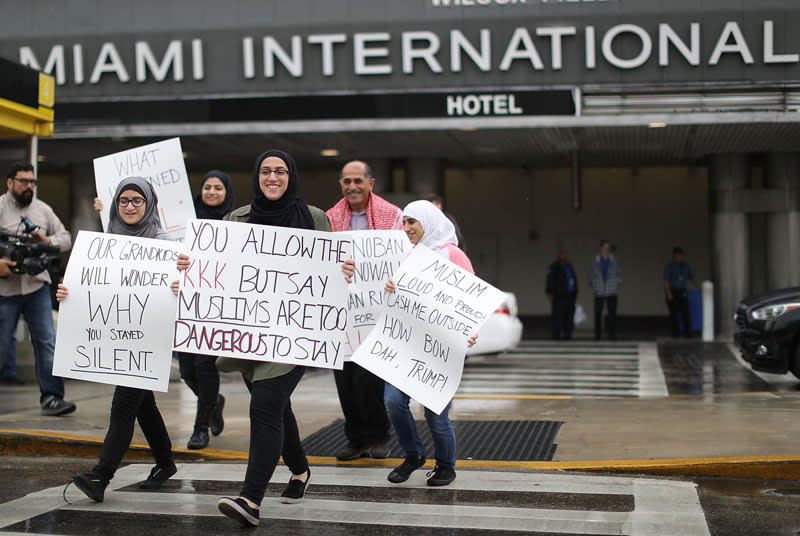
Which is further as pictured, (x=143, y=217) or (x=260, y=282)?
(x=143, y=217)

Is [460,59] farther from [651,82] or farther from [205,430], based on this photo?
[205,430]

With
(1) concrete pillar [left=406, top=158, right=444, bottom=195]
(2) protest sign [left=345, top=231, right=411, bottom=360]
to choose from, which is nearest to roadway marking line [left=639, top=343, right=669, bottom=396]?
(1) concrete pillar [left=406, top=158, right=444, bottom=195]

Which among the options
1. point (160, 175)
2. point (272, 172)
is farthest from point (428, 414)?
point (160, 175)

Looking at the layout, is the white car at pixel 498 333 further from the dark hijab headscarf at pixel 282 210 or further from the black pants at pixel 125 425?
the dark hijab headscarf at pixel 282 210

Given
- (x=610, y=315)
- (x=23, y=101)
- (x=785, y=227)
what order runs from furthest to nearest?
(x=610, y=315) → (x=785, y=227) → (x=23, y=101)

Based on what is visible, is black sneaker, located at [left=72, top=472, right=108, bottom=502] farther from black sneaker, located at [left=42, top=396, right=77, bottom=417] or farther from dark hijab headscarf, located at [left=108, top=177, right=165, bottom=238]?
black sneaker, located at [left=42, top=396, right=77, bottom=417]

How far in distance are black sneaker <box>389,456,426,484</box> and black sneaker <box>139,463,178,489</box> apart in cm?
147

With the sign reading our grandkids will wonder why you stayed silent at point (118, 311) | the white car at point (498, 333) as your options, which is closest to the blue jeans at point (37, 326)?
the sign reading our grandkids will wonder why you stayed silent at point (118, 311)

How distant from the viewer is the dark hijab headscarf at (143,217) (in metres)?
6.21

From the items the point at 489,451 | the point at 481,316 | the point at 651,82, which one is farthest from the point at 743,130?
the point at 481,316

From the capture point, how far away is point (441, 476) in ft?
21.2

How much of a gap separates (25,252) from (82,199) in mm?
12840

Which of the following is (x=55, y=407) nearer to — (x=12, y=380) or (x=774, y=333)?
(x=12, y=380)

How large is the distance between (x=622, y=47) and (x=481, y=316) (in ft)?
36.2
